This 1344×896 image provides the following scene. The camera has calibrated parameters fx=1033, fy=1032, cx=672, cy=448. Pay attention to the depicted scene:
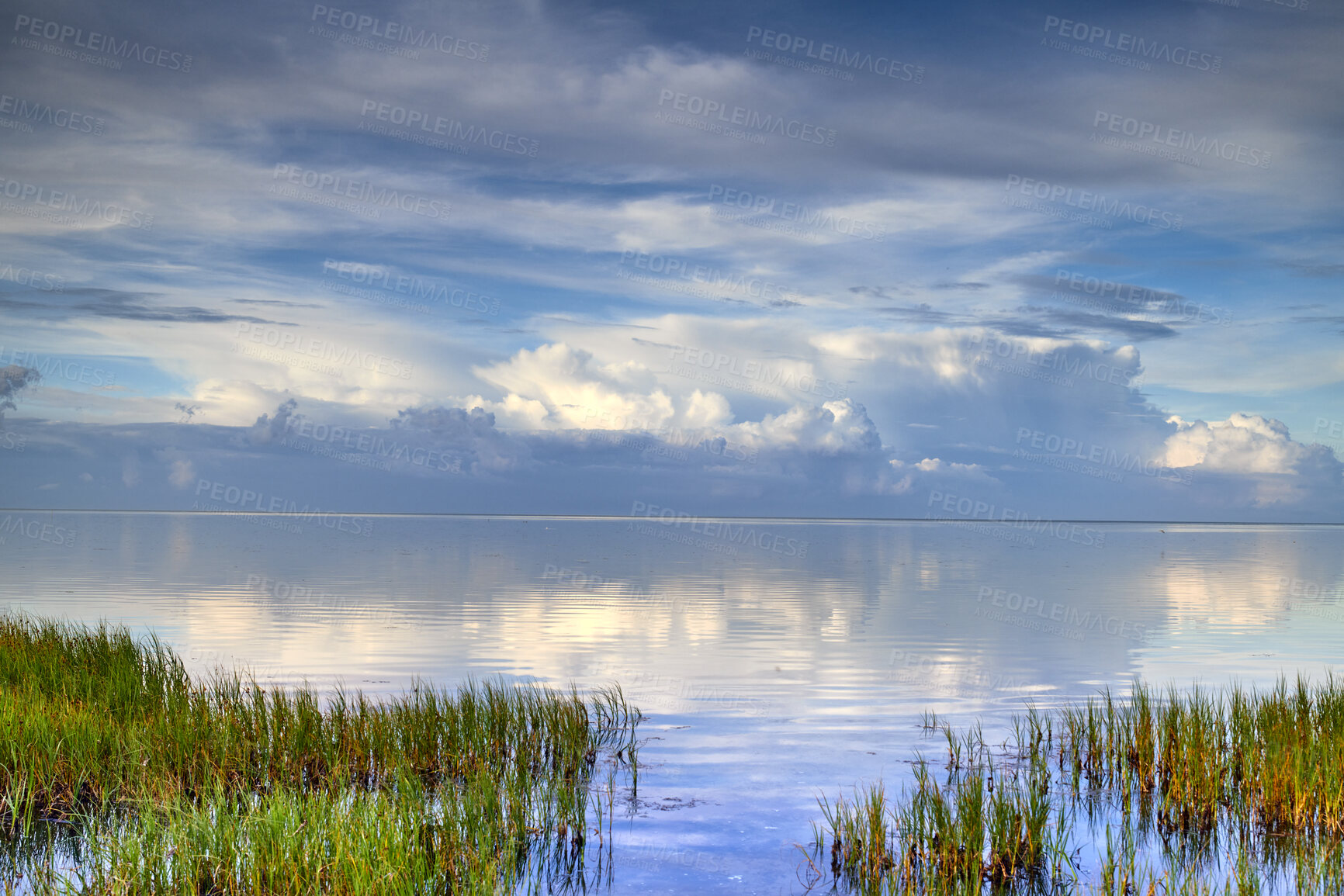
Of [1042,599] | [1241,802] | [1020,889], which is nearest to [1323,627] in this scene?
[1042,599]

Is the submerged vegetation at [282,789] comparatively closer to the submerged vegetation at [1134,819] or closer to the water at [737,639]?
the water at [737,639]

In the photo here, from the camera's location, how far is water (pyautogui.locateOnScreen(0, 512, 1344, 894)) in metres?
14.7

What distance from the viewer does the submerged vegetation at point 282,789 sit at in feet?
28.4

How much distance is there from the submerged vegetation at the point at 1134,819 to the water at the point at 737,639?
1.32 m

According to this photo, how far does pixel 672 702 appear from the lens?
2145 cm

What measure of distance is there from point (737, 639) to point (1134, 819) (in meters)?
20.1

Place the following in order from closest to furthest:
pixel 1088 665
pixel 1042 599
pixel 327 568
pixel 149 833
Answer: pixel 149 833, pixel 1088 665, pixel 1042 599, pixel 327 568

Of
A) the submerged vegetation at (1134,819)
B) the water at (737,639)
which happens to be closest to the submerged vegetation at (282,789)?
the water at (737,639)

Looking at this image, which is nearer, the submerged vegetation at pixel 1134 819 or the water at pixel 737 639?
the submerged vegetation at pixel 1134 819

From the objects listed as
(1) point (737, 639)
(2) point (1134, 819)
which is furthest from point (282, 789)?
(1) point (737, 639)

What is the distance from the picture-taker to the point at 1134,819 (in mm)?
12547

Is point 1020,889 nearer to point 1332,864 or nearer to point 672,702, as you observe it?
point 1332,864

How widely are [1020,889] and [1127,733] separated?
527 centimetres

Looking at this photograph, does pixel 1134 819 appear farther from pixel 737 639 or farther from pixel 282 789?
pixel 737 639
